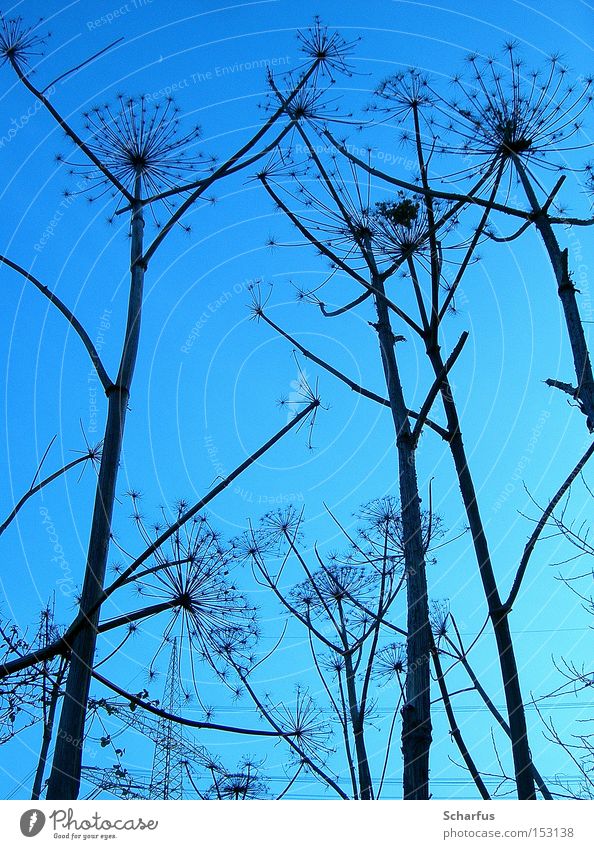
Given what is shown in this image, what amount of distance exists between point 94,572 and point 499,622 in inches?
82.1

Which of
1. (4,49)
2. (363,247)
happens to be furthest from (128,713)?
(4,49)

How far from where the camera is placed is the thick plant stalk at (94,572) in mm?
3371

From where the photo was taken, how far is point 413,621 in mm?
4438

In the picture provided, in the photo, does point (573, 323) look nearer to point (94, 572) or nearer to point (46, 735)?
point (94, 572)

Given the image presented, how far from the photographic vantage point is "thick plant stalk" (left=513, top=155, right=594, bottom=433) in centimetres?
427

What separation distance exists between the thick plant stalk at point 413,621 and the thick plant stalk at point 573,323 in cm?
Result: 112

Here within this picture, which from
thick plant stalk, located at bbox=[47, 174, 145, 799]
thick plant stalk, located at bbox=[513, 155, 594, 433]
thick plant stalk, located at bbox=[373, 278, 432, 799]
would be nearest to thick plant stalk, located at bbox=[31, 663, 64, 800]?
thick plant stalk, located at bbox=[47, 174, 145, 799]

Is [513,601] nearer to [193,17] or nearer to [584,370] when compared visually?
[584,370]
